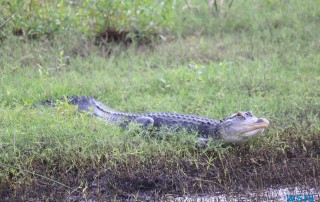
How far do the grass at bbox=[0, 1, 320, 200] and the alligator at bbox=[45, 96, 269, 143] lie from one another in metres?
0.14

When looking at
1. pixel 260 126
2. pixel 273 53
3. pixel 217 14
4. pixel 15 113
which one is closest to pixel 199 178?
pixel 260 126

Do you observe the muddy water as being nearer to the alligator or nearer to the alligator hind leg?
the alligator

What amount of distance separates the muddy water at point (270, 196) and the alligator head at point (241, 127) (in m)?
0.71

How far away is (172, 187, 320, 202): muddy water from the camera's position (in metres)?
4.52

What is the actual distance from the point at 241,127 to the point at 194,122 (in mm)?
511

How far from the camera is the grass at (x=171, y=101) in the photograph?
482 cm

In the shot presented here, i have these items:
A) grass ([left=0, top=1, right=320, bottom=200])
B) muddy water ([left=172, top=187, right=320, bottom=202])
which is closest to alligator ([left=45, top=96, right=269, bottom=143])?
grass ([left=0, top=1, right=320, bottom=200])

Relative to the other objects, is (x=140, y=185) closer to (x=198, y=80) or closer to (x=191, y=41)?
(x=198, y=80)

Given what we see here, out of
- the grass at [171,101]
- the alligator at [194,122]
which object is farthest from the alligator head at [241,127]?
the grass at [171,101]

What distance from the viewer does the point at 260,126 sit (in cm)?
519

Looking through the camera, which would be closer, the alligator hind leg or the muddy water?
the muddy water

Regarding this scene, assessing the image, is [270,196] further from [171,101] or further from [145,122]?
[171,101]

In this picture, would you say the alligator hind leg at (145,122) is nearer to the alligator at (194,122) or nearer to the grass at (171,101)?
the alligator at (194,122)

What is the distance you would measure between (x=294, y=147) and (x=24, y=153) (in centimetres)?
256
